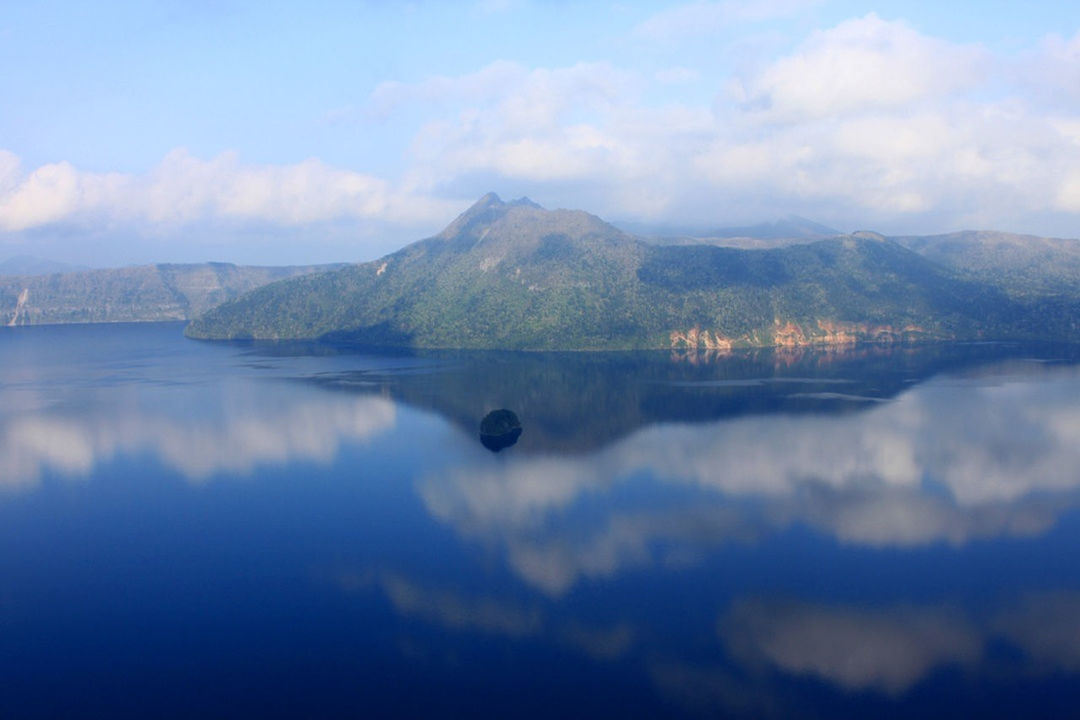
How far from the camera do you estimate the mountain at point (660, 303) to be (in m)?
150

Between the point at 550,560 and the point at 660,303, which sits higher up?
the point at 660,303

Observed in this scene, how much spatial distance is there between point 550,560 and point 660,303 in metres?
122

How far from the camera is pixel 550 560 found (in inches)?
1598

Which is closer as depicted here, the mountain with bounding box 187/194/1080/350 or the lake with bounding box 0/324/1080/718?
the lake with bounding box 0/324/1080/718

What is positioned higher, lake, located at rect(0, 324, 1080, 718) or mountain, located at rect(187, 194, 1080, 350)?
mountain, located at rect(187, 194, 1080, 350)

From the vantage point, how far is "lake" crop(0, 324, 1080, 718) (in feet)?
95.1

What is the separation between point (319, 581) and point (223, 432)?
43.5 m

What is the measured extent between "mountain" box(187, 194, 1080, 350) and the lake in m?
65.3

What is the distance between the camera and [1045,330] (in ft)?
489

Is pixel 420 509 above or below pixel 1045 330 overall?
below

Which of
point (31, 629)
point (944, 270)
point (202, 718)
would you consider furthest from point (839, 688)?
point (944, 270)

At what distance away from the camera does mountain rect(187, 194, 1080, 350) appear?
150m

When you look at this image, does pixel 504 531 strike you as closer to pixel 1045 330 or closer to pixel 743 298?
pixel 743 298

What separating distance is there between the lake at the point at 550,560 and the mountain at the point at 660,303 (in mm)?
65326
